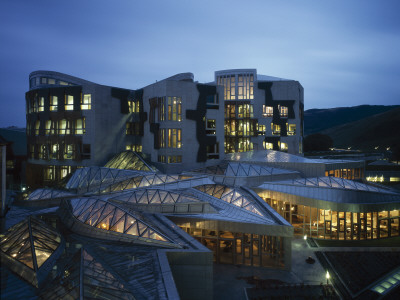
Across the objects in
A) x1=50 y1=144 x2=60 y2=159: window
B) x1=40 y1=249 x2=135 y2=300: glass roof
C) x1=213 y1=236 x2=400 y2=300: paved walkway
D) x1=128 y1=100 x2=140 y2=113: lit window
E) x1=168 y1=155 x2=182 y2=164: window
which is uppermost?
x1=128 y1=100 x2=140 y2=113: lit window

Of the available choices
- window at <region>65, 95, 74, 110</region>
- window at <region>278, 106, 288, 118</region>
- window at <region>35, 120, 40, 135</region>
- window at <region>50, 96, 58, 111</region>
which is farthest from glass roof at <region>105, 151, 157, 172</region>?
window at <region>278, 106, 288, 118</region>

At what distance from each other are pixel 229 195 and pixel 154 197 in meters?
7.79

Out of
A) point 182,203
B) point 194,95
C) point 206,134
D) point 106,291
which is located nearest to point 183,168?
point 206,134

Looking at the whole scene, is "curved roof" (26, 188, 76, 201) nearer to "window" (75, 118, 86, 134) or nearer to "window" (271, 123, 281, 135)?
"window" (75, 118, 86, 134)

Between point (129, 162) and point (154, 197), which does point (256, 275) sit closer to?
point (154, 197)

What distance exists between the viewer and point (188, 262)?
17.5 metres

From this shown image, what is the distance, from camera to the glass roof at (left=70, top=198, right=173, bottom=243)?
65.2 feet

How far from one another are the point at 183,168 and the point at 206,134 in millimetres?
6926

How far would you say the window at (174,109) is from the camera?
151ft

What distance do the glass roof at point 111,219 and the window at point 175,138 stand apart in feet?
72.0

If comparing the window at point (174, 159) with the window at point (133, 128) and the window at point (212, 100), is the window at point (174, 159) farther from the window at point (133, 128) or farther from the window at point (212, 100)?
the window at point (133, 128)

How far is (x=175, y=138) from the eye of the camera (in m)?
46.4

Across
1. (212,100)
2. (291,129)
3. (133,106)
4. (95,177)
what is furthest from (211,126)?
(291,129)

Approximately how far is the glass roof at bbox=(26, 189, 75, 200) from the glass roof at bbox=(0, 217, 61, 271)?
18.1 m
